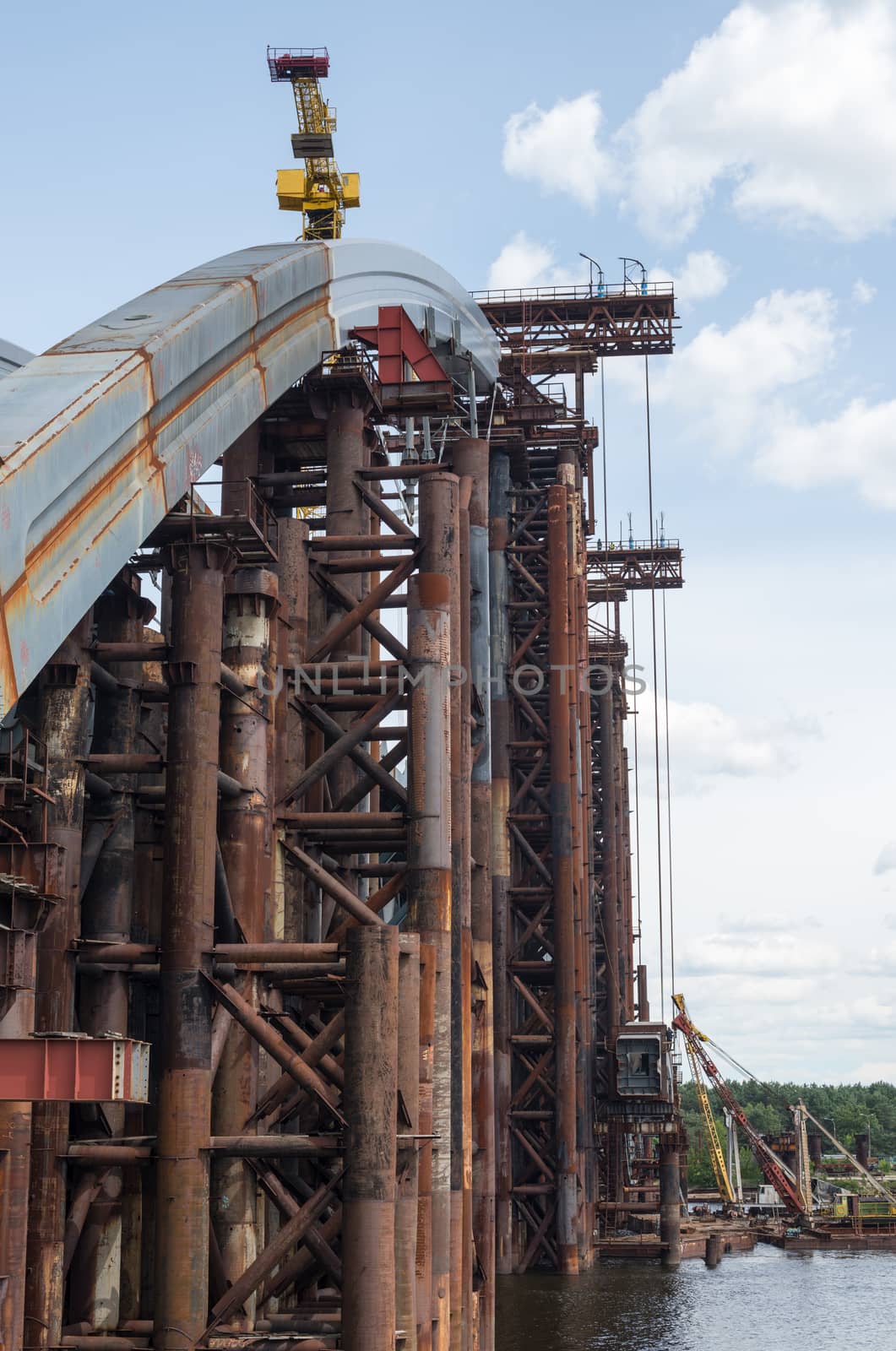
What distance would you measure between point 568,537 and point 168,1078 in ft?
112

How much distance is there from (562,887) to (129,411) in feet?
103

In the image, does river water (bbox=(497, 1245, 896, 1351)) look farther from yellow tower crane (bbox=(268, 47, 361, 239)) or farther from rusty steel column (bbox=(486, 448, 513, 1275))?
yellow tower crane (bbox=(268, 47, 361, 239))

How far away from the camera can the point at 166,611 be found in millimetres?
30203

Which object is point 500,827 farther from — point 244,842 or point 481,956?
point 244,842

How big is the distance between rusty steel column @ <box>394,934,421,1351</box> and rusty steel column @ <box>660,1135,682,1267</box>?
36.1 m

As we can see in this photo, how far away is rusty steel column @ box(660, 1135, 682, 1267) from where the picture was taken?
2175 inches

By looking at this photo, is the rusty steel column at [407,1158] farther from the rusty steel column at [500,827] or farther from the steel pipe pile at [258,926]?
the rusty steel column at [500,827]

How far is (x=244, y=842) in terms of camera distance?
70.6 ft

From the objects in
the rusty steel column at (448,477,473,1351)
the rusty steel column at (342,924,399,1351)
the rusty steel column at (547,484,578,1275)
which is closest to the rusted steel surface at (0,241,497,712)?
the rusty steel column at (448,477,473,1351)

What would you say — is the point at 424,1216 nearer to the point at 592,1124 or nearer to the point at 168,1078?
the point at 168,1078

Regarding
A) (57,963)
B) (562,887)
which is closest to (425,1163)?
(57,963)

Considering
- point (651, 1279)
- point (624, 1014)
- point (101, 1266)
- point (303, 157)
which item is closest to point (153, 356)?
point (101, 1266)

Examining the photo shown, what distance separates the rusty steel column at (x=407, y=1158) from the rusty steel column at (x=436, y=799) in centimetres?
166

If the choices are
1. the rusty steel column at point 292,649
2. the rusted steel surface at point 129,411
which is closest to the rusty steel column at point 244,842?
the rusty steel column at point 292,649
